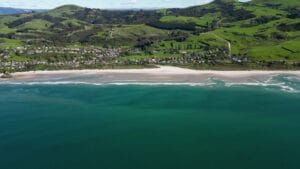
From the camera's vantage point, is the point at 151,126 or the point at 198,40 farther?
the point at 198,40

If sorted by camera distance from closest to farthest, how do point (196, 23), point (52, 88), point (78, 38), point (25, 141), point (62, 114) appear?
1. point (25, 141)
2. point (62, 114)
3. point (52, 88)
4. point (78, 38)
5. point (196, 23)

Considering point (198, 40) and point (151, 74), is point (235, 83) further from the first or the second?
point (198, 40)

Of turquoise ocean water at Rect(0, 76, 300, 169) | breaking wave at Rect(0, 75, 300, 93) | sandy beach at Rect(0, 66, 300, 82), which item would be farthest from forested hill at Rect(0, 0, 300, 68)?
turquoise ocean water at Rect(0, 76, 300, 169)

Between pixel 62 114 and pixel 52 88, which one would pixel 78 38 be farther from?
pixel 62 114

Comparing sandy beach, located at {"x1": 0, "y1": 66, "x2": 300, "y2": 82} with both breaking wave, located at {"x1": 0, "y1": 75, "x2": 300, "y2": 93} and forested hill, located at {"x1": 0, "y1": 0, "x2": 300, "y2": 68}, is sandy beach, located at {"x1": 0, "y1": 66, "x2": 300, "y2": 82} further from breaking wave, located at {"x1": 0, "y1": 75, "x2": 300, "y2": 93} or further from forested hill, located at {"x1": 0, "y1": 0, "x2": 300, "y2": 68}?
forested hill, located at {"x1": 0, "y1": 0, "x2": 300, "y2": 68}

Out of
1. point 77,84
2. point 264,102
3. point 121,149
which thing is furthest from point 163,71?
point 121,149

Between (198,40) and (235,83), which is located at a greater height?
(198,40)

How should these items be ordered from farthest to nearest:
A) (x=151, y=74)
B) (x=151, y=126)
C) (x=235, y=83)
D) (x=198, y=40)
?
(x=198, y=40) → (x=151, y=74) → (x=235, y=83) → (x=151, y=126)

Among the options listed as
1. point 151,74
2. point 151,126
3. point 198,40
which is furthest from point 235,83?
point 198,40
